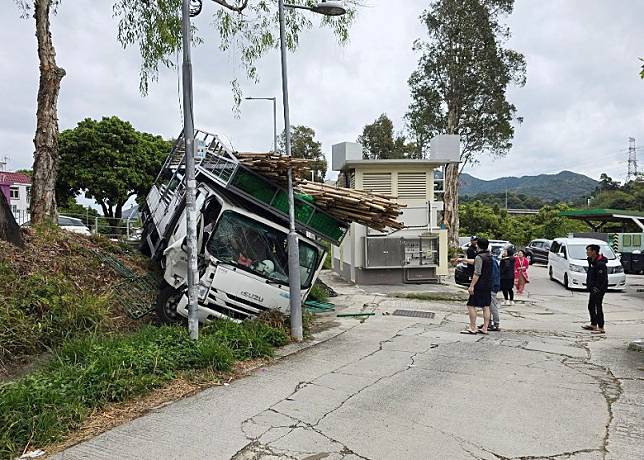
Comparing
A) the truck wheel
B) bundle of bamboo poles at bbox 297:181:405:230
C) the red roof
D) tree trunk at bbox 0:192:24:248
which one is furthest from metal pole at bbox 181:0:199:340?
the red roof

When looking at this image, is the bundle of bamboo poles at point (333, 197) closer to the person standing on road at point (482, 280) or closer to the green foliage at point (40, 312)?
the person standing on road at point (482, 280)

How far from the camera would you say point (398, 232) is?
67.8 ft

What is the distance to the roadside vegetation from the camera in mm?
5141

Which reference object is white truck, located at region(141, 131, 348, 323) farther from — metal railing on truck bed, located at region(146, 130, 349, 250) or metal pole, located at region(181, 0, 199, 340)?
metal pole, located at region(181, 0, 199, 340)

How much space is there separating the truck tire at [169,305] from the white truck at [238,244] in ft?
0.04

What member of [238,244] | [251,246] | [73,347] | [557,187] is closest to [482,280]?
[251,246]

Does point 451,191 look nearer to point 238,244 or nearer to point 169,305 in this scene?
point 238,244

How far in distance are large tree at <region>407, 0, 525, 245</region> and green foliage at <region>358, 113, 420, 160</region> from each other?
12661mm

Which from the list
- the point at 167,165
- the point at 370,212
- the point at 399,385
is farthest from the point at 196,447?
the point at 167,165

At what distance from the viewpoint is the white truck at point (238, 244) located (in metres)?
9.36

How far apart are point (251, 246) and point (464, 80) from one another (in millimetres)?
27034

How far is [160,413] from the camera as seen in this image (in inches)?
226

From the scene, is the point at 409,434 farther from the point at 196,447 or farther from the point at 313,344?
the point at 313,344

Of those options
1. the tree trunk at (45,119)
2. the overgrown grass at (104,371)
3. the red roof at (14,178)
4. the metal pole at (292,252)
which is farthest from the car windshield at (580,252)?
the red roof at (14,178)
